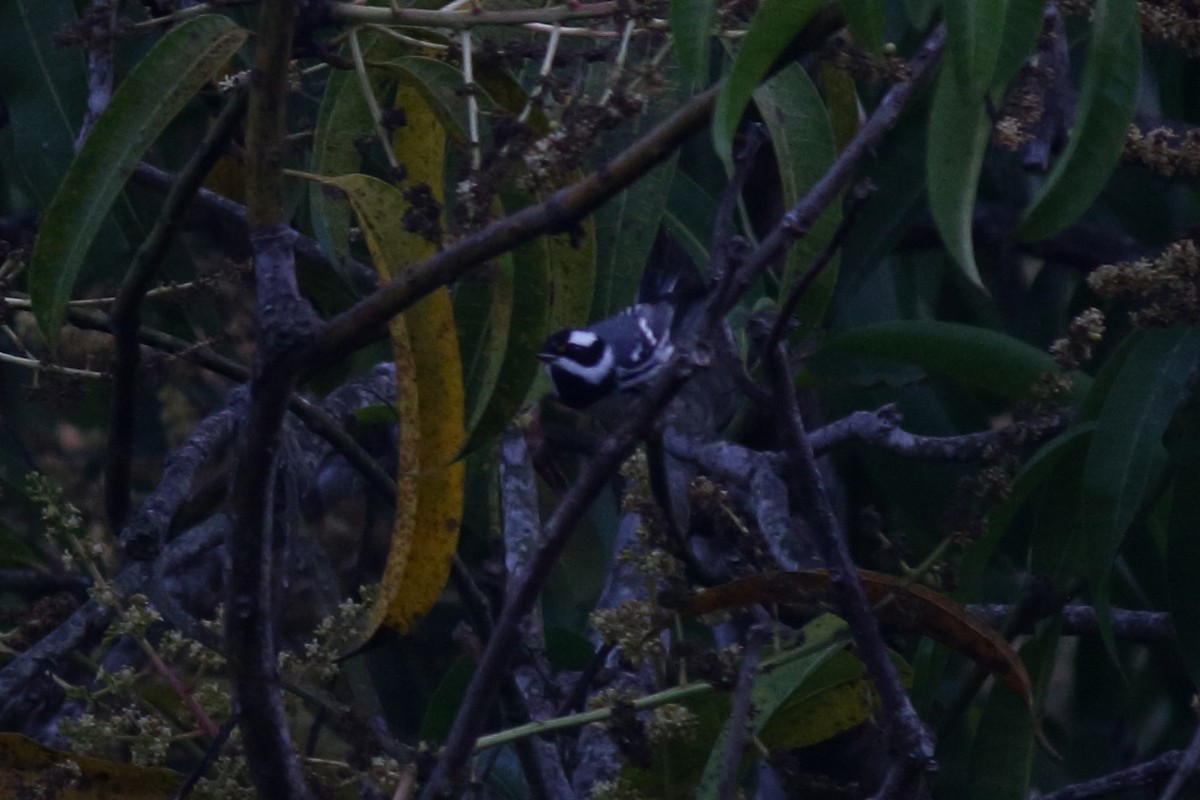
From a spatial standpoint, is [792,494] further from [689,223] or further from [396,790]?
[396,790]

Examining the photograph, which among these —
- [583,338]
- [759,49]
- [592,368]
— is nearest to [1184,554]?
[759,49]

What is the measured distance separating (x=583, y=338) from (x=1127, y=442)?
1887 mm

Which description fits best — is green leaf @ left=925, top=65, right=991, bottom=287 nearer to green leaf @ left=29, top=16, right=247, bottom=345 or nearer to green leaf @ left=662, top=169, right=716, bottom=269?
green leaf @ left=29, top=16, right=247, bottom=345

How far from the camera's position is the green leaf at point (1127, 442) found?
1.82 m

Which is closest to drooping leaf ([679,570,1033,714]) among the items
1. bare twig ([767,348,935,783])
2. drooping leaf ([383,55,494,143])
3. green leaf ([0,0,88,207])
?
bare twig ([767,348,935,783])

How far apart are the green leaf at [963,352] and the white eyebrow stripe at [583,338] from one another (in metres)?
1.21

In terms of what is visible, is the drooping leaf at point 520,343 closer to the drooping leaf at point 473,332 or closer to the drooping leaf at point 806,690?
the drooping leaf at point 473,332

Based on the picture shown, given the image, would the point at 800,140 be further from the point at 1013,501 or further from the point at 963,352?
the point at 963,352

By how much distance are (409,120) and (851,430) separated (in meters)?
0.89

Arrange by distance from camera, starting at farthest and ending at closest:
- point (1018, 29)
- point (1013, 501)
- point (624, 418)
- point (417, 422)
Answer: point (624, 418), point (1013, 501), point (417, 422), point (1018, 29)

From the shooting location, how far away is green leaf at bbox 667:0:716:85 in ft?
4.39

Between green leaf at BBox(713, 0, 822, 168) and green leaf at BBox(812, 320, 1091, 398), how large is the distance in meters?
1.12

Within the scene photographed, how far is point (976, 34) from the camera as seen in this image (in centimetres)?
124

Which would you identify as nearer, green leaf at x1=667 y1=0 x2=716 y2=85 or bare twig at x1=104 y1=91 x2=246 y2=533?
green leaf at x1=667 y1=0 x2=716 y2=85
